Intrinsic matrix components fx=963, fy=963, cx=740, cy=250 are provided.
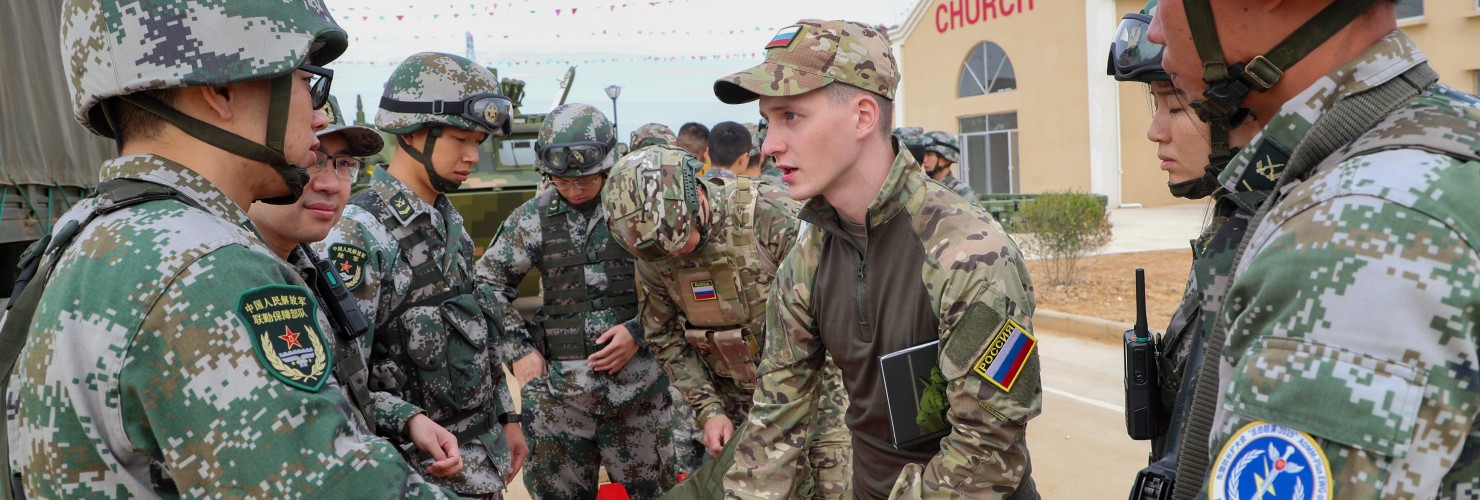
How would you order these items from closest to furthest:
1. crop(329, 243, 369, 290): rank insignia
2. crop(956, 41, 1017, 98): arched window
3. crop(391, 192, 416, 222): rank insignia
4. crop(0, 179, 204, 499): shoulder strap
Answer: crop(0, 179, 204, 499): shoulder strap
crop(329, 243, 369, 290): rank insignia
crop(391, 192, 416, 222): rank insignia
crop(956, 41, 1017, 98): arched window

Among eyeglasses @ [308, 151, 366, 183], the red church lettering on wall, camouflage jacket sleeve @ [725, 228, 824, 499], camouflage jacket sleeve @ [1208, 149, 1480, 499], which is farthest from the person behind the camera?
the red church lettering on wall

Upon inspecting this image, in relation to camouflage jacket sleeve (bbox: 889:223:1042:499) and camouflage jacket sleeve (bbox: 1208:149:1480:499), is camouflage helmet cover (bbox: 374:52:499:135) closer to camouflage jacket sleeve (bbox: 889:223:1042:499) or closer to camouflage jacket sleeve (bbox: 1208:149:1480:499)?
camouflage jacket sleeve (bbox: 889:223:1042:499)

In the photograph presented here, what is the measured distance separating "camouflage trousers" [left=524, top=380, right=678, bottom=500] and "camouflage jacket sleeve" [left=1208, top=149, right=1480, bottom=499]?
11.2 feet

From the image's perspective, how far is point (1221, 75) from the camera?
4.51ft

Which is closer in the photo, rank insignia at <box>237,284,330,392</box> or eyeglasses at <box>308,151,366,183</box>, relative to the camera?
rank insignia at <box>237,284,330,392</box>

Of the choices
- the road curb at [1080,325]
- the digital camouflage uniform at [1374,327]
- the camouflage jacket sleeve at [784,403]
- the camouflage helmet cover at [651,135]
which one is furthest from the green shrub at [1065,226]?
the digital camouflage uniform at [1374,327]

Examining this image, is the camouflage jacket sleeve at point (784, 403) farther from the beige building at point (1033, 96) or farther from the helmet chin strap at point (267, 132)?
the beige building at point (1033, 96)

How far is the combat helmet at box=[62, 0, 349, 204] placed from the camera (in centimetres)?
153

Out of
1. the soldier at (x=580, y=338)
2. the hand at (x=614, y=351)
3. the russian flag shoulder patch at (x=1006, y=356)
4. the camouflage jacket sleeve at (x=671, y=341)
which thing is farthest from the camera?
the soldier at (x=580, y=338)

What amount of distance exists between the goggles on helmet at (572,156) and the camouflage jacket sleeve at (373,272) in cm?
138

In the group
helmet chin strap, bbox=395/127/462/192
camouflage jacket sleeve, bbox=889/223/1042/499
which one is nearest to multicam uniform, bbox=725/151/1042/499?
camouflage jacket sleeve, bbox=889/223/1042/499

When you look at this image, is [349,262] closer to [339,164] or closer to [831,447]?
[339,164]

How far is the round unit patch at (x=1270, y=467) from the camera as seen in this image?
1.03 metres

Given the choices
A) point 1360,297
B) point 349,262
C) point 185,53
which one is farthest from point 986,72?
point 1360,297
